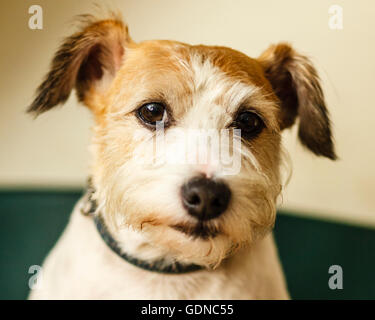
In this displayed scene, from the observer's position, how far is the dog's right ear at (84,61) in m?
1.21

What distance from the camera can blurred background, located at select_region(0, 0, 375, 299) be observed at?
3.84ft

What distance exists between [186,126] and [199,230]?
0.25 metres

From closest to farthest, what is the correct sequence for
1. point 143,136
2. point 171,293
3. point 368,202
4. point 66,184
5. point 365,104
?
point 143,136, point 171,293, point 365,104, point 368,202, point 66,184

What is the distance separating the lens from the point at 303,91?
1258 millimetres

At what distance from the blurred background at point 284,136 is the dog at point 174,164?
8 cm

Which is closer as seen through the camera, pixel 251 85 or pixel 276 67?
pixel 251 85

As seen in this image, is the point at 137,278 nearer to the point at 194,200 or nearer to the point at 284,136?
the point at 194,200

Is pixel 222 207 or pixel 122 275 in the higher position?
pixel 222 207

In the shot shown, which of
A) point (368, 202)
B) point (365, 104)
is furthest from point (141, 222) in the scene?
point (368, 202)

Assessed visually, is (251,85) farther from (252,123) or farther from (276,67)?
(276,67)

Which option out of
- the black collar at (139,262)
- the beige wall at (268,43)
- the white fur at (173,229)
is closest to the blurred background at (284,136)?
the beige wall at (268,43)

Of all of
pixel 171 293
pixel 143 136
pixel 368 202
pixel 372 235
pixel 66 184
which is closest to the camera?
pixel 143 136
